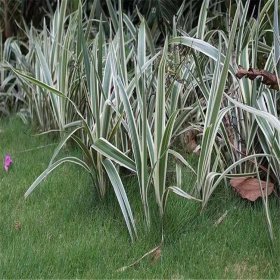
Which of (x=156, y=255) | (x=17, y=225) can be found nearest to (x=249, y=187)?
(x=156, y=255)

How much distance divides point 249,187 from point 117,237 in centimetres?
62

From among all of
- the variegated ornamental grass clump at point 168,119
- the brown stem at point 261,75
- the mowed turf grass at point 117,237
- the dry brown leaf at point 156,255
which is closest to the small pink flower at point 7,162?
the mowed turf grass at point 117,237

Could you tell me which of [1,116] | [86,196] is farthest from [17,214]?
[1,116]

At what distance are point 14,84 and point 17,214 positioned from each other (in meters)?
2.22

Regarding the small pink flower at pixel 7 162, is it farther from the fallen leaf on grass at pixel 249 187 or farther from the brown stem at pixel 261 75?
the brown stem at pixel 261 75

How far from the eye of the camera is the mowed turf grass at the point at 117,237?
219 cm

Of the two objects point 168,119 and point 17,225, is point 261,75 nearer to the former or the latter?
point 168,119

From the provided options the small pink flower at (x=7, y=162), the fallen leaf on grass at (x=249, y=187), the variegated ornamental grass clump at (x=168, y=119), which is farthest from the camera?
the small pink flower at (x=7, y=162)

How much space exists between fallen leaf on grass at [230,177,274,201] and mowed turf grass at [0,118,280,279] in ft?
0.16

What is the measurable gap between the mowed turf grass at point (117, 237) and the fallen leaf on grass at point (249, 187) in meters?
0.05

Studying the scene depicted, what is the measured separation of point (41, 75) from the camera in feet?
12.5

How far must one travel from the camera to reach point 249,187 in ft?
8.55

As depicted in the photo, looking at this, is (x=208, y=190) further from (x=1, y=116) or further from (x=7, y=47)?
(x=7, y=47)

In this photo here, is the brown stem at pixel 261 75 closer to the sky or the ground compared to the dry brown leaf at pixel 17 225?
closer to the sky
